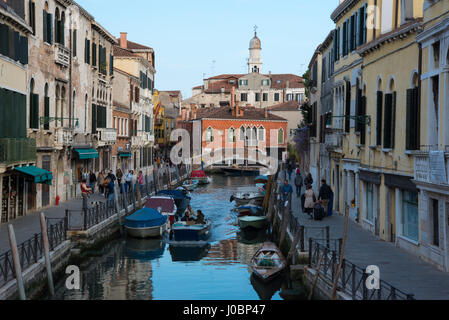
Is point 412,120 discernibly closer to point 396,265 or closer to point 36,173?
point 396,265

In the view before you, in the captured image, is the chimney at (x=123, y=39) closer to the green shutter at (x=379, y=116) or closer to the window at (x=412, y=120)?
the green shutter at (x=379, y=116)

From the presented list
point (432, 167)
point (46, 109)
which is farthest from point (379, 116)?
point (46, 109)

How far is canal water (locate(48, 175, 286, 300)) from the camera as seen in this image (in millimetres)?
17422

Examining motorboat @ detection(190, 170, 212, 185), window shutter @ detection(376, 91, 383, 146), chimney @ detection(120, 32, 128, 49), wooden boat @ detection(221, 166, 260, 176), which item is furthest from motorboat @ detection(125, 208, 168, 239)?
wooden boat @ detection(221, 166, 260, 176)

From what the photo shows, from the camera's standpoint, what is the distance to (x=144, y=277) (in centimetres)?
1966

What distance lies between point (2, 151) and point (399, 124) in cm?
1229

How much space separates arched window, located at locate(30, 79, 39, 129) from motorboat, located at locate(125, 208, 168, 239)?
5.42 meters

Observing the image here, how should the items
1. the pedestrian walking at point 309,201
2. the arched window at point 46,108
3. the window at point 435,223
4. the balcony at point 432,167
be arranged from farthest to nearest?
the arched window at point 46,108 → the pedestrian walking at point 309,201 → the window at point 435,223 → the balcony at point 432,167

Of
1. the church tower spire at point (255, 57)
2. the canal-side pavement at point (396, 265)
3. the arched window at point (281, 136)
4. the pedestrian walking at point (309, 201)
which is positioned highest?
the church tower spire at point (255, 57)

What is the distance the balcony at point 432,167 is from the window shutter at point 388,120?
2.96 m

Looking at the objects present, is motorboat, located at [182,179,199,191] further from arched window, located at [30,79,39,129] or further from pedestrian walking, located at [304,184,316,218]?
arched window, located at [30,79,39,129]

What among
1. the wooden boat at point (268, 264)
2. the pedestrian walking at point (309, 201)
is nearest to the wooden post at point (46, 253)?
the wooden boat at point (268, 264)

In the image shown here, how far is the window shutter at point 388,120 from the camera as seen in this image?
1906 centimetres

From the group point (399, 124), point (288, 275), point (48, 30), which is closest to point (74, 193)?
point (48, 30)
